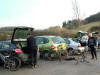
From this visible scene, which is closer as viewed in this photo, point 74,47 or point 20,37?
point 20,37

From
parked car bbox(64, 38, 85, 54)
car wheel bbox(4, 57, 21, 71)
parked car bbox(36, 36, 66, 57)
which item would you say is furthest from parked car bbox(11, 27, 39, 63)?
parked car bbox(64, 38, 85, 54)

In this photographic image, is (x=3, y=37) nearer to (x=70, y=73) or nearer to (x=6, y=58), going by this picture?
(x=6, y=58)

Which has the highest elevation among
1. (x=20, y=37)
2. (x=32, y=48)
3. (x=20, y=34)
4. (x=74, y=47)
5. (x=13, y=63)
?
(x=20, y=34)

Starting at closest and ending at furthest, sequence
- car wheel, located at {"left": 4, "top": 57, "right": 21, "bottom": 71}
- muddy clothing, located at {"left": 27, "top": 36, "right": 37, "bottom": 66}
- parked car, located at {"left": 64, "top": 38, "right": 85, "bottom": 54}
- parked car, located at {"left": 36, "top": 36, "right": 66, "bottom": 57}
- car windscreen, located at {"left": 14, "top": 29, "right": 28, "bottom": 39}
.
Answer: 1. car wheel, located at {"left": 4, "top": 57, "right": 21, "bottom": 71}
2. muddy clothing, located at {"left": 27, "top": 36, "right": 37, "bottom": 66}
3. car windscreen, located at {"left": 14, "top": 29, "right": 28, "bottom": 39}
4. parked car, located at {"left": 36, "top": 36, "right": 66, "bottom": 57}
5. parked car, located at {"left": 64, "top": 38, "right": 85, "bottom": 54}

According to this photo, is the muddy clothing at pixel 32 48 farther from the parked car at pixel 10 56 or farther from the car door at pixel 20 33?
the car door at pixel 20 33

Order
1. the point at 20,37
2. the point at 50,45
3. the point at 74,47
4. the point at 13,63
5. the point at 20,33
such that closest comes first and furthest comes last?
1. the point at 13,63
2. the point at 20,33
3. the point at 20,37
4. the point at 50,45
5. the point at 74,47

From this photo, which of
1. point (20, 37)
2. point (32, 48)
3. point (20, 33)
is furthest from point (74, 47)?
point (32, 48)

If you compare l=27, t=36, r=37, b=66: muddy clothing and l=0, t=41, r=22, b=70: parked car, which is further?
l=27, t=36, r=37, b=66: muddy clothing

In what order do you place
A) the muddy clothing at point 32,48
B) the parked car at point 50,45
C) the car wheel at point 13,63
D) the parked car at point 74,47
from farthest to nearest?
the parked car at point 74,47
the parked car at point 50,45
the muddy clothing at point 32,48
the car wheel at point 13,63

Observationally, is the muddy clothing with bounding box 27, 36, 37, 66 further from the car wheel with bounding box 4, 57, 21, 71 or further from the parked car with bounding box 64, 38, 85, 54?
the parked car with bounding box 64, 38, 85, 54

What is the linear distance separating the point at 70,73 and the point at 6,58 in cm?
318

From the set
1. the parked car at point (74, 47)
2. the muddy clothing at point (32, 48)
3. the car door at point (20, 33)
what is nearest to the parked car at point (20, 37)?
the car door at point (20, 33)

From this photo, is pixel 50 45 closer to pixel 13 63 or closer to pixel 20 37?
pixel 20 37

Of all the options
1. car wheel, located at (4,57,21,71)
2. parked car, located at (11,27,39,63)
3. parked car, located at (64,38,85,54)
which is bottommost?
car wheel, located at (4,57,21,71)
